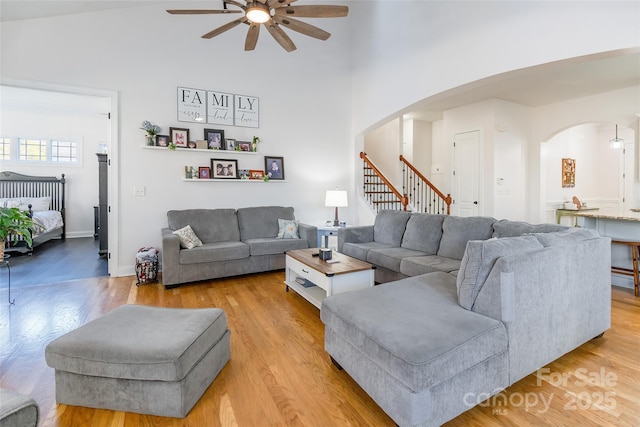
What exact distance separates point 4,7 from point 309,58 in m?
3.89

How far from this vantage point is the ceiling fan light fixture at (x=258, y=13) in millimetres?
2417

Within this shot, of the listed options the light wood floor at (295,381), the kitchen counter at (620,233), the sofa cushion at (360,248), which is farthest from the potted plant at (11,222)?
the kitchen counter at (620,233)

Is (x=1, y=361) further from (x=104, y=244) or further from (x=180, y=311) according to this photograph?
(x=104, y=244)

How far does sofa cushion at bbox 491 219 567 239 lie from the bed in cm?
729

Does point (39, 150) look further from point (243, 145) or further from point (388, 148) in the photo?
point (388, 148)

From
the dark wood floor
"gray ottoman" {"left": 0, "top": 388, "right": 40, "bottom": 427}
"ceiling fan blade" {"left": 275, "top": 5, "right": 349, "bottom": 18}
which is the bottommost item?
the dark wood floor

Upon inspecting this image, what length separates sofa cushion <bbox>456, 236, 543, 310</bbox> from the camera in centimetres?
173

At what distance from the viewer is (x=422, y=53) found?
13.7 feet

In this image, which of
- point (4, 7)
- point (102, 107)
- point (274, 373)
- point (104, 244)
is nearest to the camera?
point (274, 373)

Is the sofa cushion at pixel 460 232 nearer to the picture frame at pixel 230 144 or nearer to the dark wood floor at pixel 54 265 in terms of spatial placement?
the picture frame at pixel 230 144

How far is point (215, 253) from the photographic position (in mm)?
3854

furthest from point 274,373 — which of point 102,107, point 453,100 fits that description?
point 102,107

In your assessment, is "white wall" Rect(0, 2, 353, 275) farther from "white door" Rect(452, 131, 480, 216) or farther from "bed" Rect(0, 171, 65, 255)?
"bed" Rect(0, 171, 65, 255)

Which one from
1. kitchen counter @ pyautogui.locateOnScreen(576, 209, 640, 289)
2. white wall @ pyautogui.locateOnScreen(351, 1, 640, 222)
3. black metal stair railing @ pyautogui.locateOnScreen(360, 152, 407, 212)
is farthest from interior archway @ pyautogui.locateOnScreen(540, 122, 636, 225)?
black metal stair railing @ pyautogui.locateOnScreen(360, 152, 407, 212)
